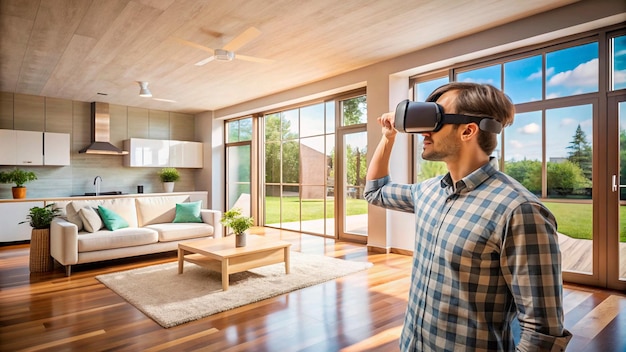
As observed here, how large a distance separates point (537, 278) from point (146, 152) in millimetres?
8421

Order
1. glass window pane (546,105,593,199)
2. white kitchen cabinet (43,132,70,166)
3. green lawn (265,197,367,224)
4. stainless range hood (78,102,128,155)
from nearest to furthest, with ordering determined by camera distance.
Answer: glass window pane (546,105,593,199)
green lawn (265,197,367,224)
white kitchen cabinet (43,132,70,166)
stainless range hood (78,102,128,155)

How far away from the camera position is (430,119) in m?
0.91

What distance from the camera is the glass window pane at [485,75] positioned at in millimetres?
4320

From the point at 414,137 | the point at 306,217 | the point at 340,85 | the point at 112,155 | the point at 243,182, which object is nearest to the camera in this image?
the point at 414,137

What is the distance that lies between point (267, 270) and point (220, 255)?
0.82 m

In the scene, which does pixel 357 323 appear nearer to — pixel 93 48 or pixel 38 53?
pixel 93 48

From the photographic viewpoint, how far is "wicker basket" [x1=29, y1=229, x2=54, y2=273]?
4285 mm

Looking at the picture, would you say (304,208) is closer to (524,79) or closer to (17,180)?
(524,79)

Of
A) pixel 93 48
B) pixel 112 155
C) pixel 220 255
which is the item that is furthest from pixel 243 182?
pixel 220 255

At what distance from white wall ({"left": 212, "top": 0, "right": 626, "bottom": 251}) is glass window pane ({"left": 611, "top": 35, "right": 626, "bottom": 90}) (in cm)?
19

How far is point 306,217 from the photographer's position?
699cm

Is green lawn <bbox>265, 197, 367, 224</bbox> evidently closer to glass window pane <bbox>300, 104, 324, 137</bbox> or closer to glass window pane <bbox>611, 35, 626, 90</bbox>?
glass window pane <bbox>300, 104, 324, 137</bbox>

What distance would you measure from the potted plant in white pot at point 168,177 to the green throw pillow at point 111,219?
3.56 meters

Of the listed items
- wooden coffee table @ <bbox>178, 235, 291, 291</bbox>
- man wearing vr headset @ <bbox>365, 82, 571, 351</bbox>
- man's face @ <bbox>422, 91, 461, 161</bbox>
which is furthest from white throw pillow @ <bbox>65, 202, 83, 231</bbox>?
man's face @ <bbox>422, 91, 461, 161</bbox>
